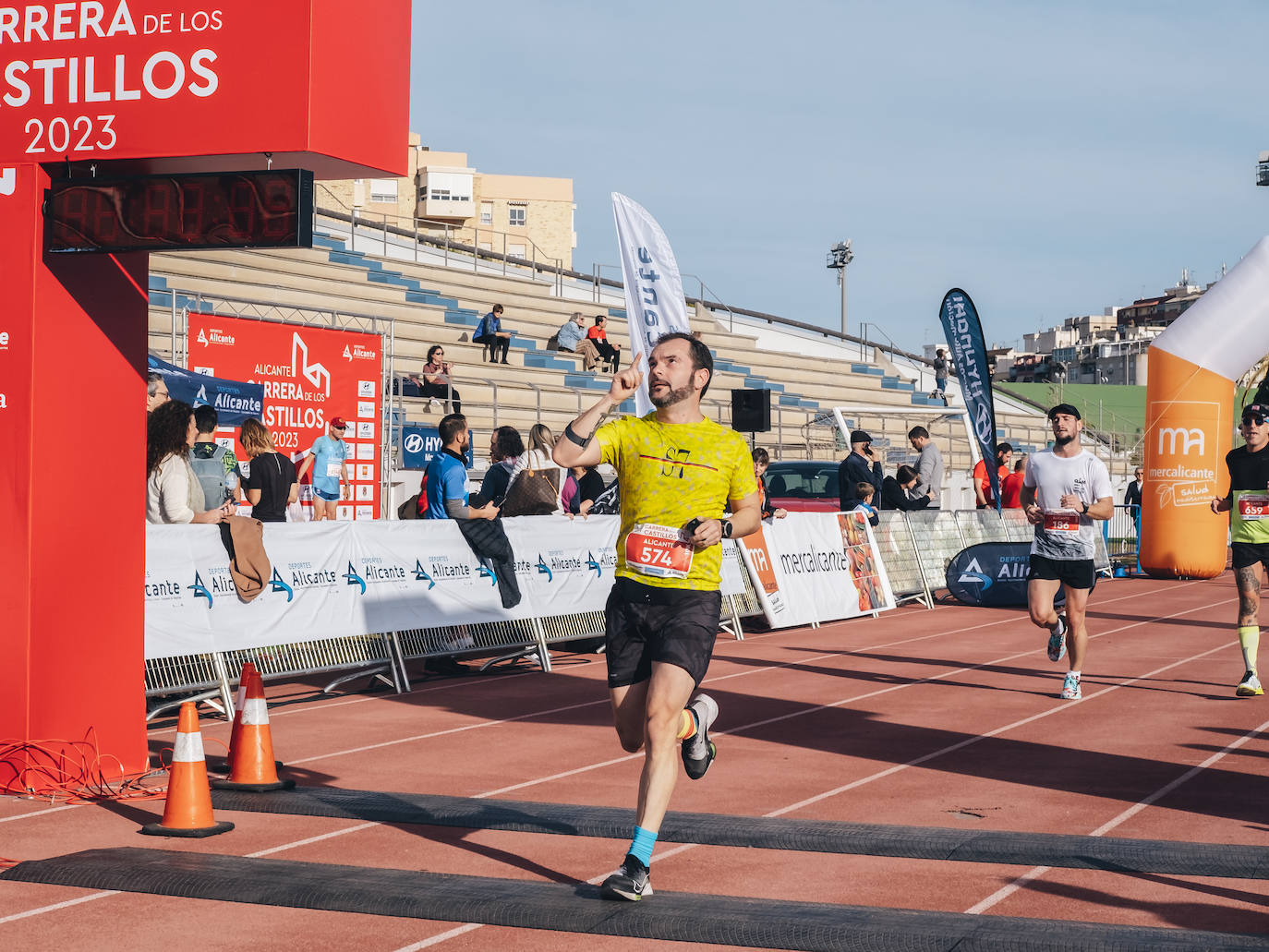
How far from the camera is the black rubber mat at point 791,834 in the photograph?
5.82 metres

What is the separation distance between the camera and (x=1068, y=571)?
1066cm

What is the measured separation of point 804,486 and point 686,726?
1781 centimetres

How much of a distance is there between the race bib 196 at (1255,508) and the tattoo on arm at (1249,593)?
0.38 metres

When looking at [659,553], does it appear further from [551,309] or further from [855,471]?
[551,309]

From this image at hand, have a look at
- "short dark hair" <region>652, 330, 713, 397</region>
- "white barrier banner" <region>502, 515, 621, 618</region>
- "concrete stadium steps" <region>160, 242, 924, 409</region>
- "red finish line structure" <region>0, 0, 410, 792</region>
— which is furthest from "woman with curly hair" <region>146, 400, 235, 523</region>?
"concrete stadium steps" <region>160, 242, 924, 409</region>

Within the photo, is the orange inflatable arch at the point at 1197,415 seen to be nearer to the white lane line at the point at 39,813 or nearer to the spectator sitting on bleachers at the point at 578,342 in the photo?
the spectator sitting on bleachers at the point at 578,342

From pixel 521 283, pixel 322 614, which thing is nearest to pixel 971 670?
pixel 322 614

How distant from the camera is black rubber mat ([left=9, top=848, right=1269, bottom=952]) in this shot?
4746mm

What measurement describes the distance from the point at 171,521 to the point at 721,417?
22.1m

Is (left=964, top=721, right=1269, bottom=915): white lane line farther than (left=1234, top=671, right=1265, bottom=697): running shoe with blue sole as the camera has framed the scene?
No

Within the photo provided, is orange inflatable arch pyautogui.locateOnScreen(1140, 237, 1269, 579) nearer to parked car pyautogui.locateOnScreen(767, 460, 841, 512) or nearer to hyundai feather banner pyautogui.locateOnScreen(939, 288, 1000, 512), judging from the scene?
hyundai feather banner pyautogui.locateOnScreen(939, 288, 1000, 512)

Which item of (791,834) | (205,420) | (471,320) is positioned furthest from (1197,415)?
(791,834)

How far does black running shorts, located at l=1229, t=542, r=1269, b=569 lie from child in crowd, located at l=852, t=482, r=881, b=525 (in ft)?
23.4

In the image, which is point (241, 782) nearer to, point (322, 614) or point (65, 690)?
point (65, 690)
